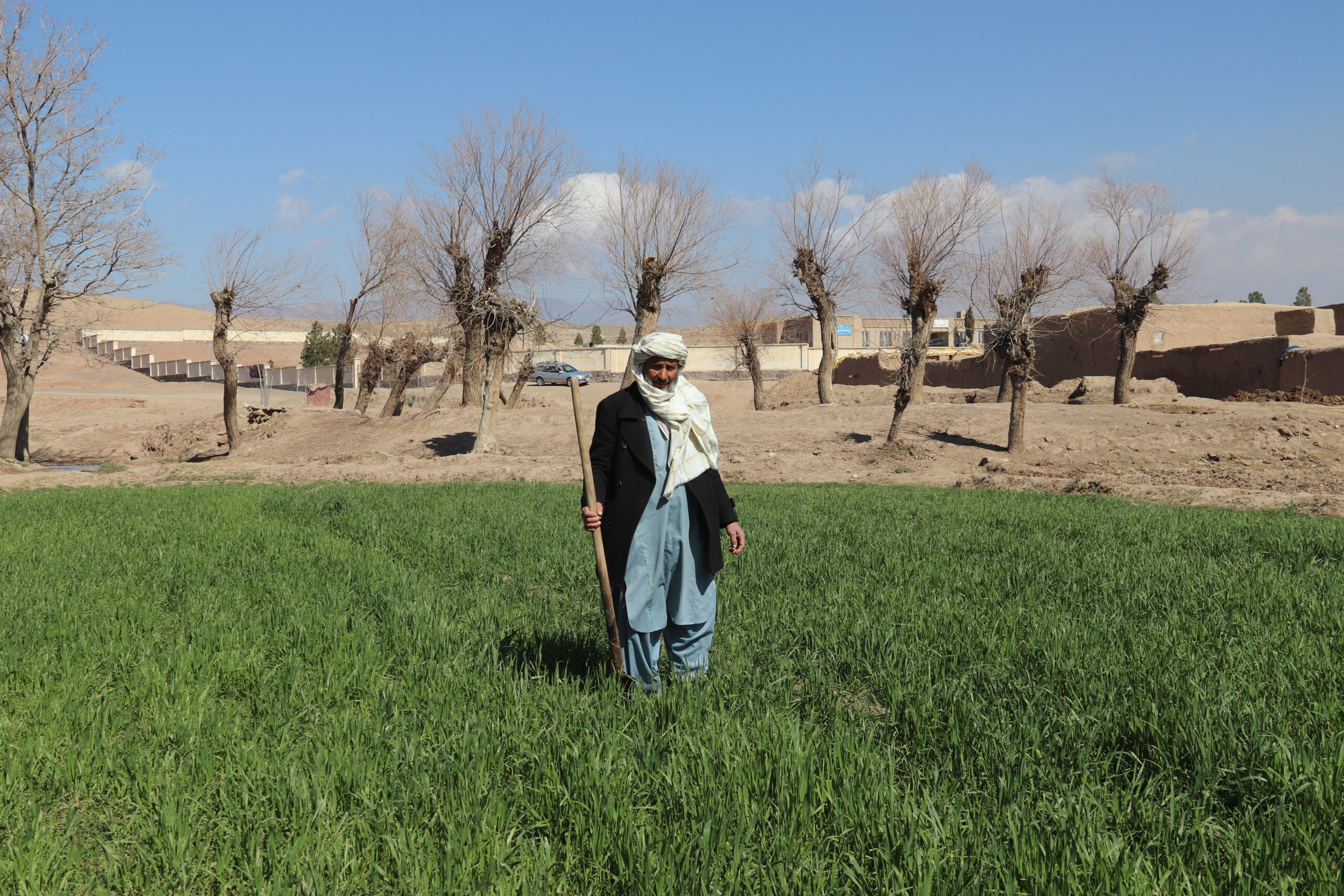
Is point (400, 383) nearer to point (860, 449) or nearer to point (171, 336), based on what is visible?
point (860, 449)

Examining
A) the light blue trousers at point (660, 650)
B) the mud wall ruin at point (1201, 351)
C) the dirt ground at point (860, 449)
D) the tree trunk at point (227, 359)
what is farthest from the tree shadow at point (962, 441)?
the tree trunk at point (227, 359)

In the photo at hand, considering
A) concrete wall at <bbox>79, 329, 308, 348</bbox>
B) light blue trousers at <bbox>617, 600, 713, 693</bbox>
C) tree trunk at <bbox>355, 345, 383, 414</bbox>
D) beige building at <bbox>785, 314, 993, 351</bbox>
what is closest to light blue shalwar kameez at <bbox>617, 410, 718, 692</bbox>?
light blue trousers at <bbox>617, 600, 713, 693</bbox>

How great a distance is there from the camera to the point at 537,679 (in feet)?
14.7

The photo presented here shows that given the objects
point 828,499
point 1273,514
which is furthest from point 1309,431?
point 828,499

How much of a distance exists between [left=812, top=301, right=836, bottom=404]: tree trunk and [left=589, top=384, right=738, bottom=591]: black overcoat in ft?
91.6

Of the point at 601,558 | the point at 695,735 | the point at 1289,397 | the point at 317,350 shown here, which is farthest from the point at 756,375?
the point at 317,350

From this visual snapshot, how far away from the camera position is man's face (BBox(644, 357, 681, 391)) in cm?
433

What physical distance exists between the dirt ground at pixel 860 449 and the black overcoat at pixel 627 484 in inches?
396

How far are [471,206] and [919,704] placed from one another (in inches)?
758

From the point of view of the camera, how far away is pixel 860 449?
21.5 m

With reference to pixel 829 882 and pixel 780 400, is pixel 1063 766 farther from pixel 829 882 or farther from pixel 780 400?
pixel 780 400

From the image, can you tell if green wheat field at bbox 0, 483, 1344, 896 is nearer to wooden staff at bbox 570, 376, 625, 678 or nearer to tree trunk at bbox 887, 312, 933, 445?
wooden staff at bbox 570, 376, 625, 678

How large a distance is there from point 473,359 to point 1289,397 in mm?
21051

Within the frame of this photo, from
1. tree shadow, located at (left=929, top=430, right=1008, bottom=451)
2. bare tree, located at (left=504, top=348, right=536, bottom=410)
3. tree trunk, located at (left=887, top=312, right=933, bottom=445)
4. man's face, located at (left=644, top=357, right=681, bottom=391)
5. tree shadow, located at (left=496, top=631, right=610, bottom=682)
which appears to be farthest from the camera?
bare tree, located at (left=504, top=348, right=536, bottom=410)
